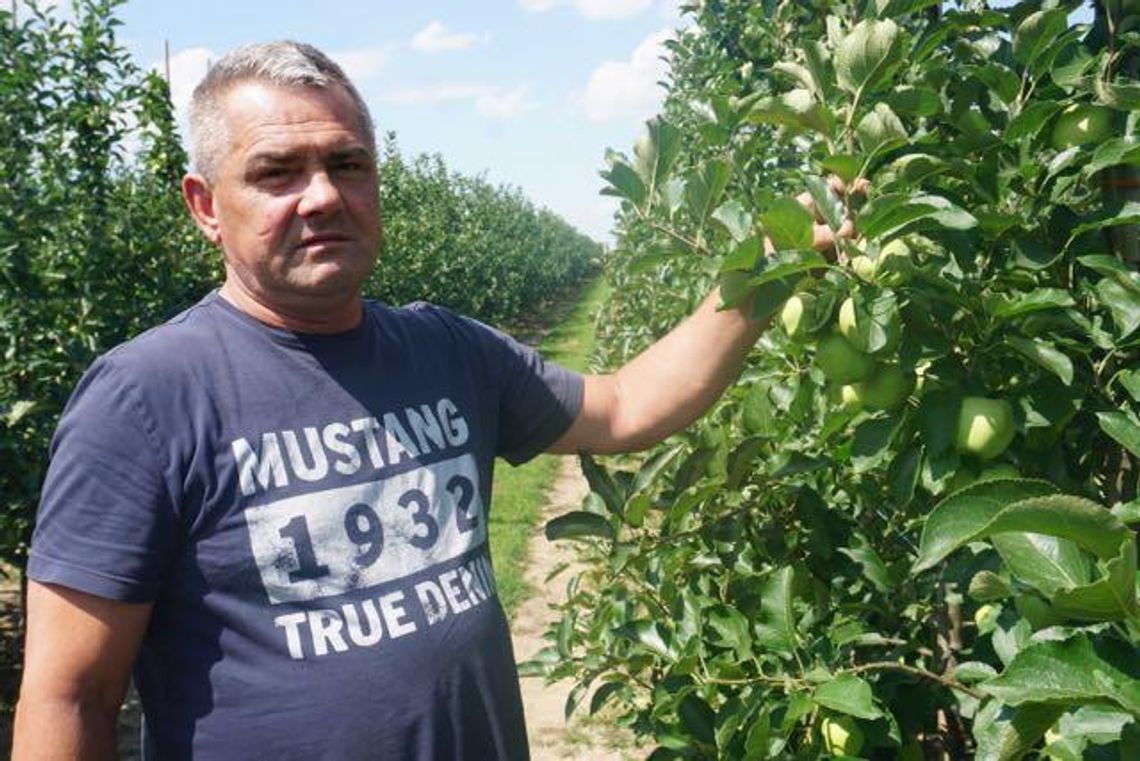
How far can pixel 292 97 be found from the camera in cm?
138

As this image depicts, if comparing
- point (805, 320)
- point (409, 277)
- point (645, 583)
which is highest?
point (409, 277)

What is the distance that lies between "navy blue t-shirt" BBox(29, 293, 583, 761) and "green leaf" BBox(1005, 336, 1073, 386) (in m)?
0.77

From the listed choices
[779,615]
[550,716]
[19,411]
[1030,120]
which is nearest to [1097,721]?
[779,615]

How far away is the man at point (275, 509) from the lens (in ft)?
4.10

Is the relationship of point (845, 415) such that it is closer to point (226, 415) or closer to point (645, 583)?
point (645, 583)

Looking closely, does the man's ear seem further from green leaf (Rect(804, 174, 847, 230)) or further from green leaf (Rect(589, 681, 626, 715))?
green leaf (Rect(589, 681, 626, 715))

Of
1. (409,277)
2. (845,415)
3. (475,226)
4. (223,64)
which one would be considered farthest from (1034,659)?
(475,226)

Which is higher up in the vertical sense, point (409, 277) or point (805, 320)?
point (409, 277)

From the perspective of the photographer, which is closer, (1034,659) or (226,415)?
(1034,659)

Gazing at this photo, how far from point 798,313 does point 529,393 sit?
25.3 inches

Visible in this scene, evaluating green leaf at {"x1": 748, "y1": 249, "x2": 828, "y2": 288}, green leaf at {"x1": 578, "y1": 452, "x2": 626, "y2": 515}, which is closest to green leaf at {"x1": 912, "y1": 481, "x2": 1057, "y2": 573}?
green leaf at {"x1": 748, "y1": 249, "x2": 828, "y2": 288}

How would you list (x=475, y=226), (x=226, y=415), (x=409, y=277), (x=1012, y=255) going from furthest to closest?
(x=475, y=226)
(x=409, y=277)
(x=226, y=415)
(x=1012, y=255)

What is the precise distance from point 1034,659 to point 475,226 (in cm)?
1902

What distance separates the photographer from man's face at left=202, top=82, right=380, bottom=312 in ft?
4.49
